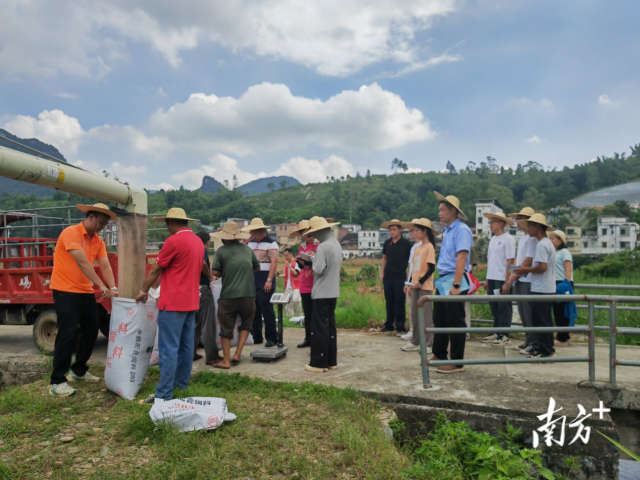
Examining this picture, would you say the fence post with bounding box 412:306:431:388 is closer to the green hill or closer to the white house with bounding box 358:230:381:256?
the green hill

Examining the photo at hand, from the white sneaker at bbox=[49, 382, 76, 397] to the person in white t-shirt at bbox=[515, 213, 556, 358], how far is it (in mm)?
5046

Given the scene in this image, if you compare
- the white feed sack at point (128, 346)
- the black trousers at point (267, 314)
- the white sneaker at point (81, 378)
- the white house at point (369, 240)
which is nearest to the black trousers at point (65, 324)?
the white sneaker at point (81, 378)

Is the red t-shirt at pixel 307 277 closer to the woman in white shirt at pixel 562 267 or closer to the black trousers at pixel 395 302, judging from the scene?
the black trousers at pixel 395 302

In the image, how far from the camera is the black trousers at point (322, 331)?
5160 mm

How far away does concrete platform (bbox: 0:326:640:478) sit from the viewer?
12.5ft

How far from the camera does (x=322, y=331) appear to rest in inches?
204

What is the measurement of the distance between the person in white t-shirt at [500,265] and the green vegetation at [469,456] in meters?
2.90

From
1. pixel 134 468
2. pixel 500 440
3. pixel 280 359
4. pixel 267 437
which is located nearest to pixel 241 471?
pixel 267 437

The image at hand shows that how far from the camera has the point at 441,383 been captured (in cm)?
459

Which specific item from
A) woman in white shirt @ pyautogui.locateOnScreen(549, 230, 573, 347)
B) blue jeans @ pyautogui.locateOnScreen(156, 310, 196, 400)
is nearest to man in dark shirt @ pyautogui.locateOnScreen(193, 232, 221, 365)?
blue jeans @ pyautogui.locateOnScreen(156, 310, 196, 400)

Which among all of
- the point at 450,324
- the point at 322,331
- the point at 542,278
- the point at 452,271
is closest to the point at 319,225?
the point at 322,331

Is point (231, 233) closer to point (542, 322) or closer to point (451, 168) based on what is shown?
point (542, 322)

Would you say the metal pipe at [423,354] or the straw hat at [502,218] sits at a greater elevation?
the straw hat at [502,218]

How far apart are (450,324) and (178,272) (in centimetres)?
279
